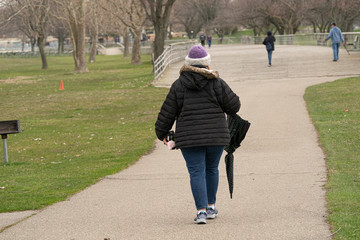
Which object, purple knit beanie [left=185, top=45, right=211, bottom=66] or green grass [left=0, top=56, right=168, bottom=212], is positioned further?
green grass [left=0, top=56, right=168, bottom=212]

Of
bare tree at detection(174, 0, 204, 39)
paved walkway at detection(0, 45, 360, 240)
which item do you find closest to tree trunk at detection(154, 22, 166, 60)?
paved walkway at detection(0, 45, 360, 240)

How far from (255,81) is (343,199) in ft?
61.1

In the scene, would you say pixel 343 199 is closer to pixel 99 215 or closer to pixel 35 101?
Result: pixel 99 215

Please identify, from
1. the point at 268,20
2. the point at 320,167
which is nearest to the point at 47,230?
the point at 320,167

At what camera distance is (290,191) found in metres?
7.67

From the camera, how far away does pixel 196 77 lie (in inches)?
238

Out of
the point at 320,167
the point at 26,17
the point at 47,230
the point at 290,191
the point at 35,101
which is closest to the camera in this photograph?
the point at 47,230

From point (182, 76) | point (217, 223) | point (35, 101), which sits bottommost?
point (35, 101)

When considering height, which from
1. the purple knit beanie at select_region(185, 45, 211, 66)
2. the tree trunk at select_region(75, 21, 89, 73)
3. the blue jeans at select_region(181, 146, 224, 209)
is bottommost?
the tree trunk at select_region(75, 21, 89, 73)

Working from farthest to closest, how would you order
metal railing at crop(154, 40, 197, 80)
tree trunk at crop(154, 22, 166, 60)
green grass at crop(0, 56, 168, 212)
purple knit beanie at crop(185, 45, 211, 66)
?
tree trunk at crop(154, 22, 166, 60) → metal railing at crop(154, 40, 197, 80) → green grass at crop(0, 56, 168, 212) → purple knit beanie at crop(185, 45, 211, 66)

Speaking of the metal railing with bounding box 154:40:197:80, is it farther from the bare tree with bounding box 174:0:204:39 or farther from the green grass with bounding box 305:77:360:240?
the bare tree with bounding box 174:0:204:39

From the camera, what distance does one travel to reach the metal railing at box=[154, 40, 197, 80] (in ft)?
99.2

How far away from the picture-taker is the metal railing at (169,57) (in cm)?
3023

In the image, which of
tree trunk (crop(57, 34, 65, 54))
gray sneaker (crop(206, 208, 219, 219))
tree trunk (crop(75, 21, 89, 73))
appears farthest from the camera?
tree trunk (crop(57, 34, 65, 54))
